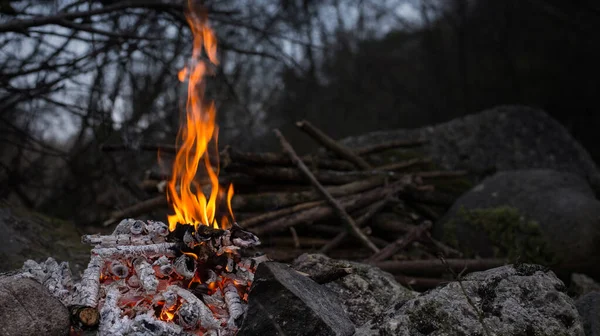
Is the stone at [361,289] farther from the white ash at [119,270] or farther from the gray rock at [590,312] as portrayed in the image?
the white ash at [119,270]

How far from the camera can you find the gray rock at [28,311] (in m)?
2.61

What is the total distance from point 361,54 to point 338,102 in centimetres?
130

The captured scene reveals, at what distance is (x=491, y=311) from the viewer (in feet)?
8.90

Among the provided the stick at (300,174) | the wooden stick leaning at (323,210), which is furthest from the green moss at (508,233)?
the stick at (300,174)

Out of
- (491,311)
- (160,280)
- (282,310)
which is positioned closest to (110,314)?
(160,280)

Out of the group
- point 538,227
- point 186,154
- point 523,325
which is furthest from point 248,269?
point 538,227

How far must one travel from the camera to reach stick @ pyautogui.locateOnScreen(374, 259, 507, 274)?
16.1 ft

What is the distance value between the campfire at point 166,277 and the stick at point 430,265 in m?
1.84

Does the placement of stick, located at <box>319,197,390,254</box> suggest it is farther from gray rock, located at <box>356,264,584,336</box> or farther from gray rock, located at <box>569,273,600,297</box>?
gray rock, located at <box>356,264,584,336</box>

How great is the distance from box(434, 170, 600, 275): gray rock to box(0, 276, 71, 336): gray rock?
13.3 ft

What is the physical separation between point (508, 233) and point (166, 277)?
3617mm

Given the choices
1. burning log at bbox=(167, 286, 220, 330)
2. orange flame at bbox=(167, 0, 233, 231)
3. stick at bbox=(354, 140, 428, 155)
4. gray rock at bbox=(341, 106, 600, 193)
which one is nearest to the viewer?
burning log at bbox=(167, 286, 220, 330)

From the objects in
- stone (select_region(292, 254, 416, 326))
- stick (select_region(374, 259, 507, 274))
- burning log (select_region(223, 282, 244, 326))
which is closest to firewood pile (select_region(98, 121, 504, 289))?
stick (select_region(374, 259, 507, 274))

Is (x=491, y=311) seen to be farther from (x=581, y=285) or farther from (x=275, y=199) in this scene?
(x=275, y=199)
